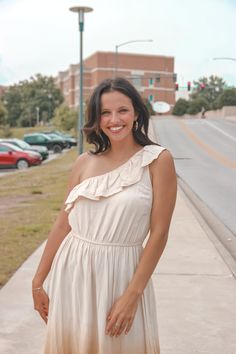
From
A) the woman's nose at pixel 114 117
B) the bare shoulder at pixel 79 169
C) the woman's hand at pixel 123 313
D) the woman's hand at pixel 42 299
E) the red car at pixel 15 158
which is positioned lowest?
the red car at pixel 15 158

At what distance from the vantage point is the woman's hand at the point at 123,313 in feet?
7.30

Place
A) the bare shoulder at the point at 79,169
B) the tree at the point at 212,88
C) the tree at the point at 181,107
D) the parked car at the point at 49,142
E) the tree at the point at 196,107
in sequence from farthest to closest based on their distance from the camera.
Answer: the tree at the point at 212,88
the tree at the point at 181,107
the tree at the point at 196,107
the parked car at the point at 49,142
the bare shoulder at the point at 79,169

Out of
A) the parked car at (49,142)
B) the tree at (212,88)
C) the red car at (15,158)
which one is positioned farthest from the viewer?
the tree at (212,88)

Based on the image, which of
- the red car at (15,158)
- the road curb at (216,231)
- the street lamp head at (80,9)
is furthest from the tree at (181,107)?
the road curb at (216,231)

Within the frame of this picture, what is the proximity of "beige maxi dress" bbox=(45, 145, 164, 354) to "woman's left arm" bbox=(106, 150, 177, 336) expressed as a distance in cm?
3

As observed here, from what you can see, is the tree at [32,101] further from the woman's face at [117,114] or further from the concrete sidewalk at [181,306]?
the woman's face at [117,114]

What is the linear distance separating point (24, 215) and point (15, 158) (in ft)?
55.3

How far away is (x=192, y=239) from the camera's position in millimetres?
8031

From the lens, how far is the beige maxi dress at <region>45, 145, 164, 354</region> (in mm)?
2238

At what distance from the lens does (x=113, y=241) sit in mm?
2264

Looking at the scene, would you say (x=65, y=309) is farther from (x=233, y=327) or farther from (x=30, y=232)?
(x=30, y=232)

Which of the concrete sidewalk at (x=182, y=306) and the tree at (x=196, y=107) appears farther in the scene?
the tree at (x=196, y=107)

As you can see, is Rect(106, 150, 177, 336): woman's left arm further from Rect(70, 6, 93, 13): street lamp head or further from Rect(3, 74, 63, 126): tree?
Rect(3, 74, 63, 126): tree

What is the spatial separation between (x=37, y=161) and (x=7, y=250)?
2058 cm
